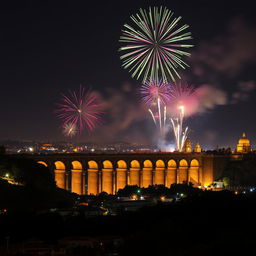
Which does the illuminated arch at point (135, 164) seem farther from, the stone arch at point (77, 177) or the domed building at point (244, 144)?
the domed building at point (244, 144)

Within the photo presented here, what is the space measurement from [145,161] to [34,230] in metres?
70.4

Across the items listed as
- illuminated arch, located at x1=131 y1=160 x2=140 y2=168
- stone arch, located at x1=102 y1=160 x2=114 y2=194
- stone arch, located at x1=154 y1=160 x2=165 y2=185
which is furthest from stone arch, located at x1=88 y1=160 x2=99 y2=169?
stone arch, located at x1=154 y1=160 x2=165 y2=185

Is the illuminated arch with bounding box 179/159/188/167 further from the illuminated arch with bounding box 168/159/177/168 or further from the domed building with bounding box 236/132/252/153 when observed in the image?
the domed building with bounding box 236/132/252/153

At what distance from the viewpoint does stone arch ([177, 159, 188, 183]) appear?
422 ft

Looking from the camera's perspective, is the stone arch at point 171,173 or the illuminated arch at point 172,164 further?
the illuminated arch at point 172,164

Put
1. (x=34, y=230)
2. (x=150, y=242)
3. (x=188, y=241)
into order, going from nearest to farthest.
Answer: (x=150, y=242) → (x=188, y=241) → (x=34, y=230)

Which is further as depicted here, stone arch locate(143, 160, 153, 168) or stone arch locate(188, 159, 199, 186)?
stone arch locate(188, 159, 199, 186)

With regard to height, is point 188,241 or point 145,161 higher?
point 145,161

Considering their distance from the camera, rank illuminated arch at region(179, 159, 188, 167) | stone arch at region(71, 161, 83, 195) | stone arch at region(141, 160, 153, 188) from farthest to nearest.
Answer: illuminated arch at region(179, 159, 188, 167) → stone arch at region(141, 160, 153, 188) → stone arch at region(71, 161, 83, 195)

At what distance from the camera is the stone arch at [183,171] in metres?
129

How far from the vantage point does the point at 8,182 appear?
3061 inches

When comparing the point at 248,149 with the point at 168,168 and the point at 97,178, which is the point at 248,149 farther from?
the point at 97,178

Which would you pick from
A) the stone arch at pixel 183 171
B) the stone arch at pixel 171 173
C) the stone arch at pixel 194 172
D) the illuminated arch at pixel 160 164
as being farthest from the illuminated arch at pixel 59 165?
the stone arch at pixel 194 172

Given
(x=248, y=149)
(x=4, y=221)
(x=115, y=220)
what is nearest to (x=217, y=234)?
(x=115, y=220)
